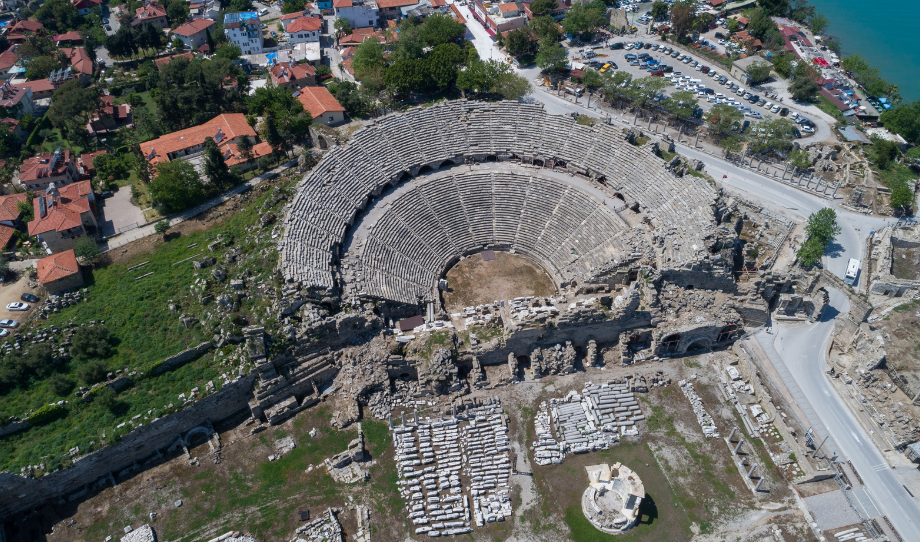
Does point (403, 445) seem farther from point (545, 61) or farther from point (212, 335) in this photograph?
point (545, 61)

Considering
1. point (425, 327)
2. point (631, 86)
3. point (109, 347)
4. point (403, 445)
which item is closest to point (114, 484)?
point (109, 347)

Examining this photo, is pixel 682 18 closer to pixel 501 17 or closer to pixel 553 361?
pixel 501 17

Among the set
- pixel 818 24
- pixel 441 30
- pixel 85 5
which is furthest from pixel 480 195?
pixel 85 5

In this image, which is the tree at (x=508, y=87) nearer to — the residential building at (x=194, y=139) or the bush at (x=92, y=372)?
the residential building at (x=194, y=139)

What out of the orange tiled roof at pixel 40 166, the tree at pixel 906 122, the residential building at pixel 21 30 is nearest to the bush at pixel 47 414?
the orange tiled roof at pixel 40 166

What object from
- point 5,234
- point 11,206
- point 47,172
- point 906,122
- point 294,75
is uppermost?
point 294,75

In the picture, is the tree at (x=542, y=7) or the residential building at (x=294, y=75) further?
the tree at (x=542, y=7)

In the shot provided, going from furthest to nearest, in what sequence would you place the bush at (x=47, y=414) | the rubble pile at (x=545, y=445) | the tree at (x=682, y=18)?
1. the tree at (x=682, y=18)
2. the rubble pile at (x=545, y=445)
3. the bush at (x=47, y=414)
